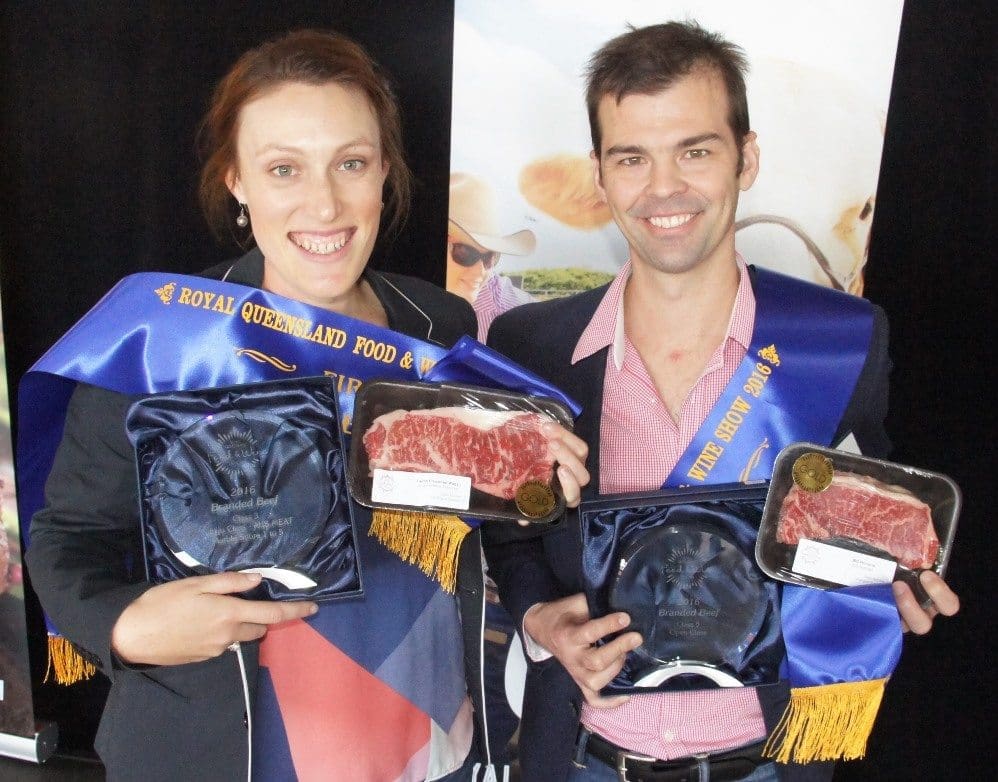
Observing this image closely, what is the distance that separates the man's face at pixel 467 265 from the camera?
292cm

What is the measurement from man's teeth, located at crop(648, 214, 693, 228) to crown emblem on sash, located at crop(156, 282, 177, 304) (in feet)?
3.42

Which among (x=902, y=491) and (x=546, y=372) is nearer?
(x=902, y=491)

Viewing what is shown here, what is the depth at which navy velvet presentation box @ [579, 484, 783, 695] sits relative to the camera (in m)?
1.62

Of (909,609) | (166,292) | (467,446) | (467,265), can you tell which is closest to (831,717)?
(909,609)

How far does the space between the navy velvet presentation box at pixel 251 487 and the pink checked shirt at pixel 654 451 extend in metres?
0.65

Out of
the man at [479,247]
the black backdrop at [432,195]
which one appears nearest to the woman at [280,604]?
the man at [479,247]

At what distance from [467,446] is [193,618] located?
560mm

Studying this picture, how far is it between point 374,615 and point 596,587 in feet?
1.52

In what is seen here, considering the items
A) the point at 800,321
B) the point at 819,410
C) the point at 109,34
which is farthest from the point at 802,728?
the point at 109,34

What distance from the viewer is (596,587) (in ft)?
5.47

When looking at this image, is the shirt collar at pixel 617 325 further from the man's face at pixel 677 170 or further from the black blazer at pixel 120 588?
the black blazer at pixel 120 588

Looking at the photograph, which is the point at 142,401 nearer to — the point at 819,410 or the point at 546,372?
the point at 546,372

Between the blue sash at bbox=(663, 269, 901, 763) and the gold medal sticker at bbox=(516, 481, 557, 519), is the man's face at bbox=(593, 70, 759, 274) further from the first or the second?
the gold medal sticker at bbox=(516, 481, 557, 519)

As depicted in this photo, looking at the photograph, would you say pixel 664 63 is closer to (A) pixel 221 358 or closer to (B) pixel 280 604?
(A) pixel 221 358
